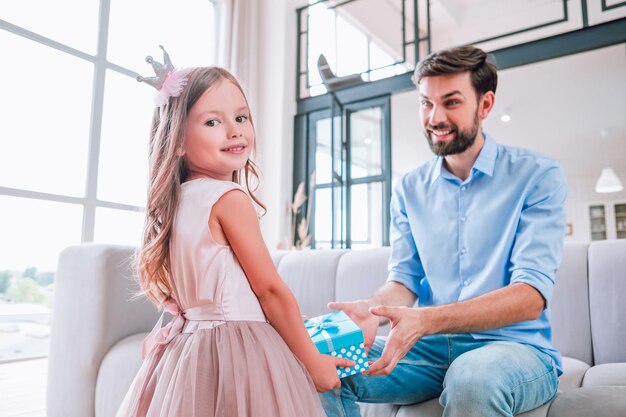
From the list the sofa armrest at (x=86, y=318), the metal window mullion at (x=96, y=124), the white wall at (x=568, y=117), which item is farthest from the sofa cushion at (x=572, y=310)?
the white wall at (x=568, y=117)

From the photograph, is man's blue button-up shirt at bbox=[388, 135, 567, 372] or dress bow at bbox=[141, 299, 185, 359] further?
man's blue button-up shirt at bbox=[388, 135, 567, 372]

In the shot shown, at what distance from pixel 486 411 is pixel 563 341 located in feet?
2.64

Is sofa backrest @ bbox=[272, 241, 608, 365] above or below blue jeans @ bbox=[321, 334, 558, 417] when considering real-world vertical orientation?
above

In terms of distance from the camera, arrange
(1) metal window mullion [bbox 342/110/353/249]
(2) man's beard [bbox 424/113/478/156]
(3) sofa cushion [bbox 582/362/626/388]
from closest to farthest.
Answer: (3) sofa cushion [bbox 582/362/626/388] → (2) man's beard [bbox 424/113/478/156] → (1) metal window mullion [bbox 342/110/353/249]

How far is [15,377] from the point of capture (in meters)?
2.81

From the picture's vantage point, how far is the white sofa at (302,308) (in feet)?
4.50

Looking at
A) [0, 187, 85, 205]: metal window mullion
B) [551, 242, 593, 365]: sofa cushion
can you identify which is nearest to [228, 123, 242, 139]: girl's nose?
[551, 242, 593, 365]: sofa cushion

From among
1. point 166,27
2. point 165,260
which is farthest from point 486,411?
point 166,27

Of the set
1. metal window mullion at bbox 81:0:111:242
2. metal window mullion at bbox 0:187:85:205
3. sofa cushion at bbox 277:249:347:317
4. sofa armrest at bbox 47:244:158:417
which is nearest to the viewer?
sofa armrest at bbox 47:244:158:417

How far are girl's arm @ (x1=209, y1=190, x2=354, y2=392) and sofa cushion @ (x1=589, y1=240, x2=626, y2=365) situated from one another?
38.4 inches

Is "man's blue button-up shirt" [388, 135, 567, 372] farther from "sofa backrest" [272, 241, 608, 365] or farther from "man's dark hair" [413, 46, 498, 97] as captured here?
"sofa backrest" [272, 241, 608, 365]

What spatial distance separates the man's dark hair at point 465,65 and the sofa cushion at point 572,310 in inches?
24.5

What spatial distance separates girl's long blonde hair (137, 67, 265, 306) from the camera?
88 cm

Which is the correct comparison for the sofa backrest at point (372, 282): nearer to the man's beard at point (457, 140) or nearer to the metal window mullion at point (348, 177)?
the man's beard at point (457, 140)
